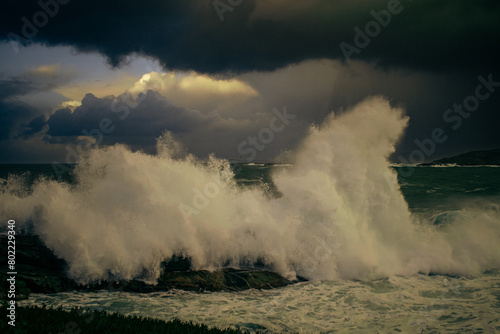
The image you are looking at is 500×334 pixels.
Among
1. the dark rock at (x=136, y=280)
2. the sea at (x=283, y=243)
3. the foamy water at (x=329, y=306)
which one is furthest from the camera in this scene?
the dark rock at (x=136, y=280)

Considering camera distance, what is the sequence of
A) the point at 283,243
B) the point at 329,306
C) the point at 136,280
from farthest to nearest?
the point at 283,243 → the point at 136,280 → the point at 329,306

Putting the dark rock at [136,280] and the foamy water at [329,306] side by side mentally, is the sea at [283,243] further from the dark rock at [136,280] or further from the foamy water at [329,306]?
the dark rock at [136,280]

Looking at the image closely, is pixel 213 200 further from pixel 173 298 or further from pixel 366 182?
pixel 366 182

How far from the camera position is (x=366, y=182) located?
14516mm

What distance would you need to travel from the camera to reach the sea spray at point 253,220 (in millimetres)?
10148

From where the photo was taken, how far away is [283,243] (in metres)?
11.6

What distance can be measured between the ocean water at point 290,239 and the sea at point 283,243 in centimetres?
5

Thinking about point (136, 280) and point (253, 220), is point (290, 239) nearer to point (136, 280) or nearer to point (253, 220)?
point (253, 220)

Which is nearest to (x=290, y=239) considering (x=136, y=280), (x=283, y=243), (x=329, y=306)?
(x=283, y=243)

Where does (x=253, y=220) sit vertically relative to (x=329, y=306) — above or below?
above

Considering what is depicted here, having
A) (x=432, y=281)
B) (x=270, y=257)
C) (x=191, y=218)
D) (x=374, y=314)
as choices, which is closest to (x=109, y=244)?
(x=191, y=218)

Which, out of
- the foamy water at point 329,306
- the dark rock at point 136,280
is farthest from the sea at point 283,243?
the dark rock at point 136,280

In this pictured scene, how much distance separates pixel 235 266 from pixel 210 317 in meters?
3.19

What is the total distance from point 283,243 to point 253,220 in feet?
5.14
